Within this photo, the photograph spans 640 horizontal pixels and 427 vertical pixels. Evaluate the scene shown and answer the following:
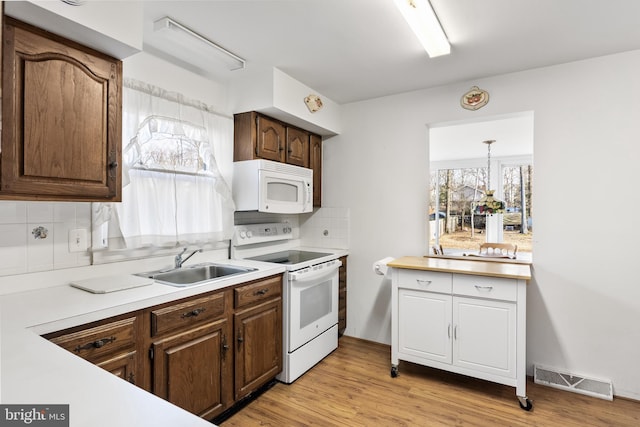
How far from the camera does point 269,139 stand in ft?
8.77

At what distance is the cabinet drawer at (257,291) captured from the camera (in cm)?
202

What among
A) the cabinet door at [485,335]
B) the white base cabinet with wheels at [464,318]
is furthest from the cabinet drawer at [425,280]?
the cabinet door at [485,335]

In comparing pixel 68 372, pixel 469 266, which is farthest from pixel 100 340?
pixel 469 266

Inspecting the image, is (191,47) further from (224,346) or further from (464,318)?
(464,318)

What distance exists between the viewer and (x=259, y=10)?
1.72 metres

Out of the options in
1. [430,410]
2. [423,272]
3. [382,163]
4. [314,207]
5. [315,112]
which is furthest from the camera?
[314,207]

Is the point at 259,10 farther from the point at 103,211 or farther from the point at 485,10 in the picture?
the point at 103,211

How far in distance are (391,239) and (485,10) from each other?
6.15 ft

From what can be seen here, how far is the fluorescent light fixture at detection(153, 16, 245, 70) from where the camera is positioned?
5.97ft

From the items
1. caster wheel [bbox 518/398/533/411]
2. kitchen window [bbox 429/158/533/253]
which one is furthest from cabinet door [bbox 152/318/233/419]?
kitchen window [bbox 429/158/533/253]

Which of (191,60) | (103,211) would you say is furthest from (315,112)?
(103,211)

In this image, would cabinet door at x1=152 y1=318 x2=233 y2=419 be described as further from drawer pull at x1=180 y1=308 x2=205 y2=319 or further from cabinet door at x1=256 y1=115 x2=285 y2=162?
cabinet door at x1=256 y1=115 x2=285 y2=162

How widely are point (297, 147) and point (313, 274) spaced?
1.16 metres

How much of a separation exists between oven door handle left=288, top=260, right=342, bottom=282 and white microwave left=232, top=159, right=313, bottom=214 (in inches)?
21.6
